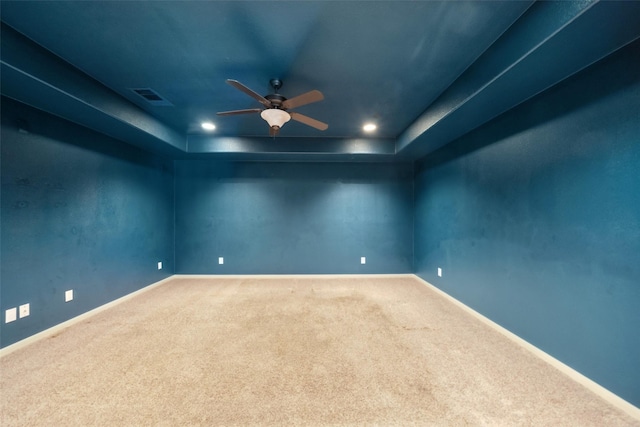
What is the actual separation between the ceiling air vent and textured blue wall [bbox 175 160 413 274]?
176 cm

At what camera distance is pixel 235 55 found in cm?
183

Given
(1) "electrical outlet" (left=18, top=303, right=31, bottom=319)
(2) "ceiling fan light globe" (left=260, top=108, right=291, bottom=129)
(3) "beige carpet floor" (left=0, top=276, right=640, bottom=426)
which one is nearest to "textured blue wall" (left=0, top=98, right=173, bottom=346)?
(1) "electrical outlet" (left=18, top=303, right=31, bottom=319)

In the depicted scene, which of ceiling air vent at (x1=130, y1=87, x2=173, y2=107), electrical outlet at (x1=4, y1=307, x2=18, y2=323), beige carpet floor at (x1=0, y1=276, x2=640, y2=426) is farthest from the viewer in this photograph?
ceiling air vent at (x1=130, y1=87, x2=173, y2=107)

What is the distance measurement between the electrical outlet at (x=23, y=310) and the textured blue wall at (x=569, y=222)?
471 centimetres

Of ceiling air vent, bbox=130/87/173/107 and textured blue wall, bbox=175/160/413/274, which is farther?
textured blue wall, bbox=175/160/413/274

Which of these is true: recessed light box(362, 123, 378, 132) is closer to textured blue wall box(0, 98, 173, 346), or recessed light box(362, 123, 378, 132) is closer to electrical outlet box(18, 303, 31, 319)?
textured blue wall box(0, 98, 173, 346)

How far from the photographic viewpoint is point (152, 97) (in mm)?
2500

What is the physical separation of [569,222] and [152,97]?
13.5ft

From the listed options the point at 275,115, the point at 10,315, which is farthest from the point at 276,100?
the point at 10,315

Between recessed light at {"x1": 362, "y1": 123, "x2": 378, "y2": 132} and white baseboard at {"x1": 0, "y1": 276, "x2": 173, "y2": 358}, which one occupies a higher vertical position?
recessed light at {"x1": 362, "y1": 123, "x2": 378, "y2": 132}

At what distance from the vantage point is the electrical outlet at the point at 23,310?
2100mm

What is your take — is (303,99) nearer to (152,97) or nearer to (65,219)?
(152,97)

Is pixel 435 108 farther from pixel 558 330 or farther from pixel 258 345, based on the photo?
pixel 258 345

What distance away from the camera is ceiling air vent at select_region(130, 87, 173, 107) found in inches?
93.0
